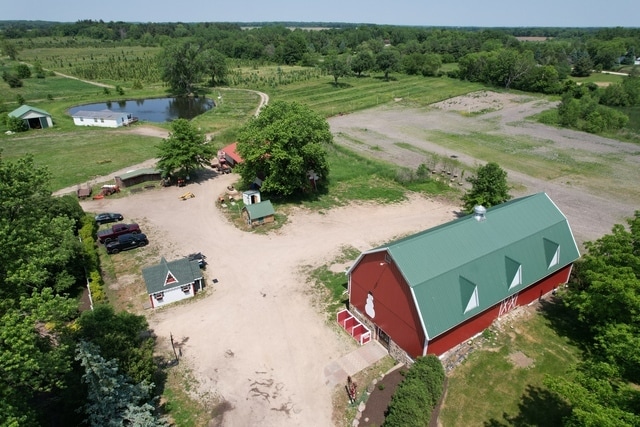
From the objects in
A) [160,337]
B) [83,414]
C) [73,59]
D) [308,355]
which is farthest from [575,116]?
[73,59]

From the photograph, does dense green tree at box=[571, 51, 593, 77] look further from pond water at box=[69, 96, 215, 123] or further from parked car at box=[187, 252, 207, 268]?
parked car at box=[187, 252, 207, 268]

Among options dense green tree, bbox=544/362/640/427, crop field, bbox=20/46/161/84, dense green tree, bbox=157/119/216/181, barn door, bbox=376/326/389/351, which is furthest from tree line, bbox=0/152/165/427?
crop field, bbox=20/46/161/84

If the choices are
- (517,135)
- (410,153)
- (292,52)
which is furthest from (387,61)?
(410,153)

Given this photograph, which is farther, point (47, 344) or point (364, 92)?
point (364, 92)

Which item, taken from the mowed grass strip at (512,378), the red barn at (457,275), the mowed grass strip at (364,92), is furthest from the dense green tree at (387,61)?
the mowed grass strip at (512,378)

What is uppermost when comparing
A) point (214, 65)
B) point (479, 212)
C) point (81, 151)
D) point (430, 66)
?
point (214, 65)

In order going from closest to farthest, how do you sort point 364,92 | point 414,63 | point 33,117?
point 33,117, point 364,92, point 414,63

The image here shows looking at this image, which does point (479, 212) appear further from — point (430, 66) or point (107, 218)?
point (430, 66)

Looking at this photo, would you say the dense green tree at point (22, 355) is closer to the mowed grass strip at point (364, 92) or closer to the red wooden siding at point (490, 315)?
the red wooden siding at point (490, 315)
